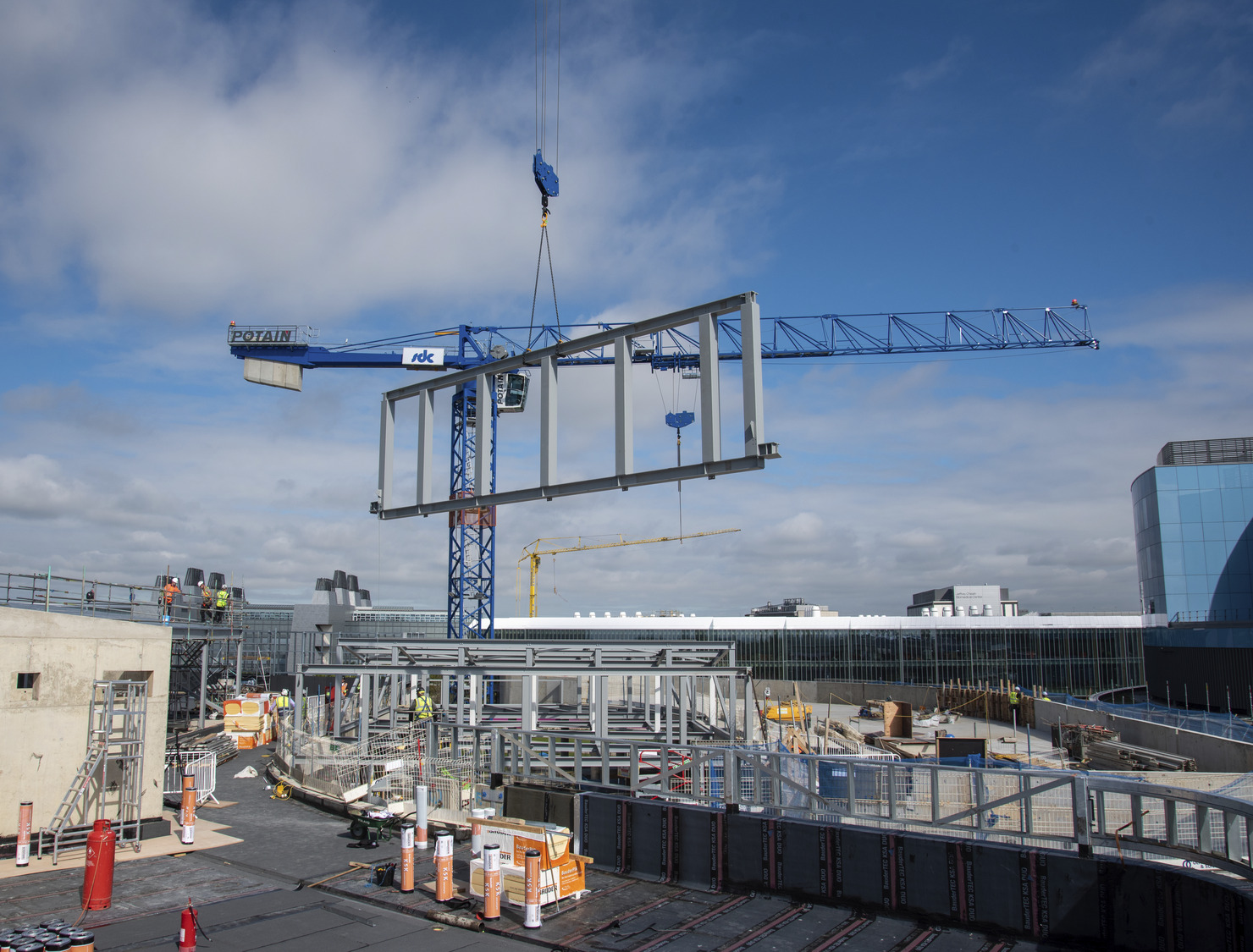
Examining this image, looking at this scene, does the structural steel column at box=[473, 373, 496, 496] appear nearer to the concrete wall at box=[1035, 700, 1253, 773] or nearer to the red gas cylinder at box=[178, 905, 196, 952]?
the red gas cylinder at box=[178, 905, 196, 952]

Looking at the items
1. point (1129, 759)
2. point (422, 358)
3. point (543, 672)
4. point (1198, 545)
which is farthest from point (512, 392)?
point (1198, 545)

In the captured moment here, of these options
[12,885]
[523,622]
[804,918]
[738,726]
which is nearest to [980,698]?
[738,726]

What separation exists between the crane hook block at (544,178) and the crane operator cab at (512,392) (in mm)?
24363

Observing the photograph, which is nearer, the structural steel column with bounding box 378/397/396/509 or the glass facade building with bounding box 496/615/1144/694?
the structural steel column with bounding box 378/397/396/509

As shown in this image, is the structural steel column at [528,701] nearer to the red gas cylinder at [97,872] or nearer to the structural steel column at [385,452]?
the structural steel column at [385,452]

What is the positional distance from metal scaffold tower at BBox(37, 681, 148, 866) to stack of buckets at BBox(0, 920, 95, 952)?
6.70 meters

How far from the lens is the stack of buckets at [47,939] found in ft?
29.3

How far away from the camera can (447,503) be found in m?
15.4

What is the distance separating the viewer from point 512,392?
4934 centimetres

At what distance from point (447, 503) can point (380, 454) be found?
2437mm

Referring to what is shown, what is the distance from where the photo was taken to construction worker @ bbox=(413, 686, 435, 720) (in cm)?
2753

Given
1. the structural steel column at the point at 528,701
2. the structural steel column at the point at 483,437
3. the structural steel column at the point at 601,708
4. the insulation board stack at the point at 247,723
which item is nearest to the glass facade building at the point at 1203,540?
the structural steel column at the point at 601,708

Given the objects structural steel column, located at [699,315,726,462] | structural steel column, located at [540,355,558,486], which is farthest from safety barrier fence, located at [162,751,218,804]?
structural steel column, located at [699,315,726,462]

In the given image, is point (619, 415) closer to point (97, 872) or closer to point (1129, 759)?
point (97, 872)
